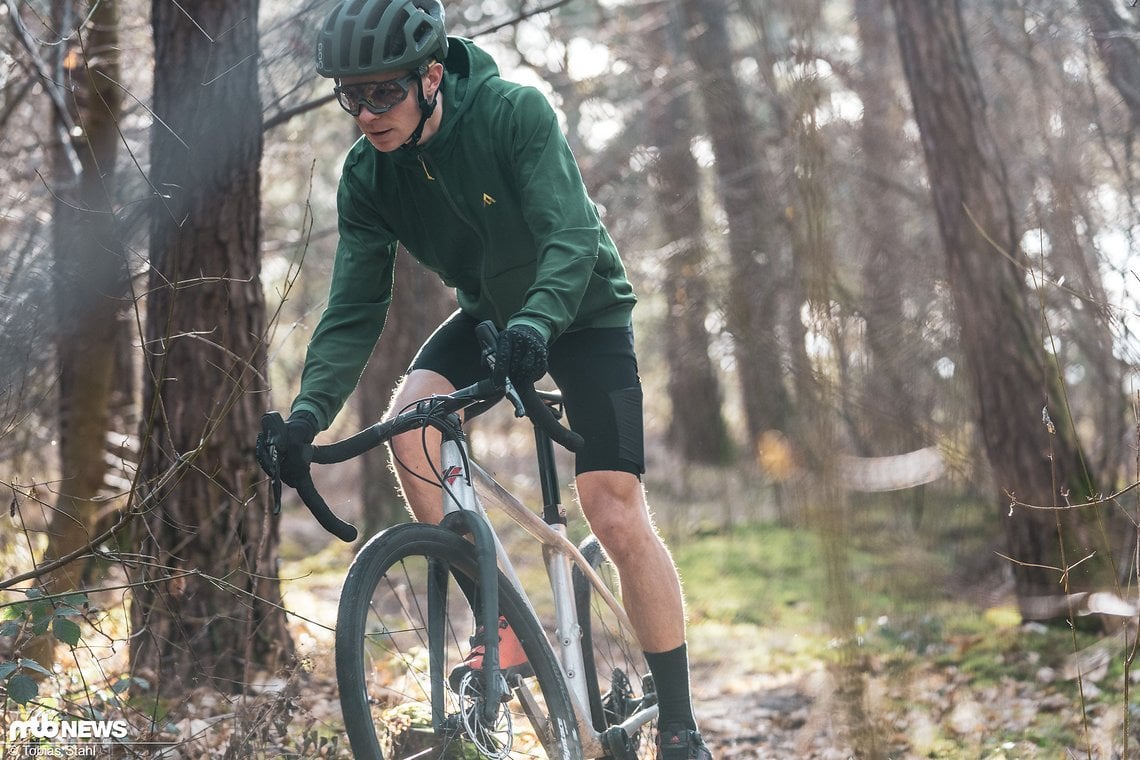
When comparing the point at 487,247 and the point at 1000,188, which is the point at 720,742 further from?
the point at 1000,188

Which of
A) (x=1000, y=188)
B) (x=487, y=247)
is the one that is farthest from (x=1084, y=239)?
(x=487, y=247)

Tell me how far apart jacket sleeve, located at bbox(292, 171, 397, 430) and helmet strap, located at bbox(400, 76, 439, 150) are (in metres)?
0.32

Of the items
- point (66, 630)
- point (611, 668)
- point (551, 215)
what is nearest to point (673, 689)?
point (611, 668)

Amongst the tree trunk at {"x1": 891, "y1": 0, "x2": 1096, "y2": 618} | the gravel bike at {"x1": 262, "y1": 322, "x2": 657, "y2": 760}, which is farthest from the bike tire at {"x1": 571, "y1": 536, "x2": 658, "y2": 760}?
the tree trunk at {"x1": 891, "y1": 0, "x2": 1096, "y2": 618}

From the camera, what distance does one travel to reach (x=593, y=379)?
3539 mm

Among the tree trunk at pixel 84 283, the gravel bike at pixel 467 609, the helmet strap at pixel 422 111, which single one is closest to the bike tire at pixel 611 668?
the gravel bike at pixel 467 609

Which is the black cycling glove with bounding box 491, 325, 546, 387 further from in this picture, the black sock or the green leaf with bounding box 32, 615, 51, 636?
the green leaf with bounding box 32, 615, 51, 636

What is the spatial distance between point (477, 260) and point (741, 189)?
1030 centimetres

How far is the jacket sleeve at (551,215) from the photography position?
3.02 metres

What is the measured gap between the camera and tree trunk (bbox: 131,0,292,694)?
4.79m

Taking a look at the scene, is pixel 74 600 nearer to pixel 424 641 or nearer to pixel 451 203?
pixel 424 641

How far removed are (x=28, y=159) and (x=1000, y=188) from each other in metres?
6.02

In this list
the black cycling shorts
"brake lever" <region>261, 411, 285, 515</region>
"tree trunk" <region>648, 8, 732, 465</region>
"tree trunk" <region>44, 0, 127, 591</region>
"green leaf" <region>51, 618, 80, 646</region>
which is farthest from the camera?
"tree trunk" <region>648, 8, 732, 465</region>

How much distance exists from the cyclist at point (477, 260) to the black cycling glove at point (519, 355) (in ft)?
0.44
